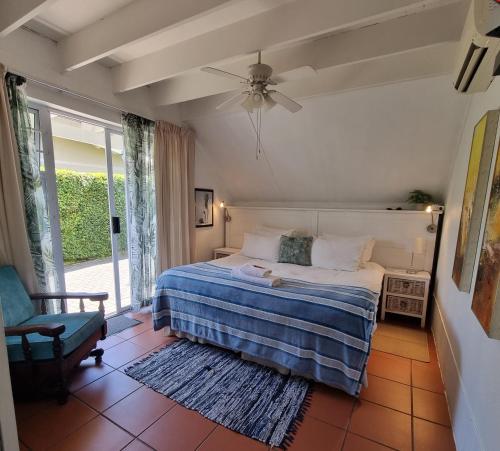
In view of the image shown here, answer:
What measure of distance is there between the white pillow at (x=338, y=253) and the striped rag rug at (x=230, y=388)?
1389 mm

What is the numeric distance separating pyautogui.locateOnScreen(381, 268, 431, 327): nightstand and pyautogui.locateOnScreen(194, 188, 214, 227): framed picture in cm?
263

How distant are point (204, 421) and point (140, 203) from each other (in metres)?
2.34

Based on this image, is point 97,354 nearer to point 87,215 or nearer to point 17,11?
point 87,215

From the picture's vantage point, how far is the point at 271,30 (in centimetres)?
179

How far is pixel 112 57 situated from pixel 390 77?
2614 mm

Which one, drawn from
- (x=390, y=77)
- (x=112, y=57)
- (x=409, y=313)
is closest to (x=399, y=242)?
(x=409, y=313)

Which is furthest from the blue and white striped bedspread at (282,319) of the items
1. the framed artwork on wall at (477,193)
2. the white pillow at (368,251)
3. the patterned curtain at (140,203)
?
the white pillow at (368,251)

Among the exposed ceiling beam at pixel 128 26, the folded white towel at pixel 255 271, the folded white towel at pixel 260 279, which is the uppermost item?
the exposed ceiling beam at pixel 128 26

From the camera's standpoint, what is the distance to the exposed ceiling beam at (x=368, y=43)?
1.74m

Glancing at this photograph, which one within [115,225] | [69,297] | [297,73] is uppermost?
[297,73]

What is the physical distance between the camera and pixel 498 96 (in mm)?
1438

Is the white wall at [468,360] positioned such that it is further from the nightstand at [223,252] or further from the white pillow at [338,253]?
the nightstand at [223,252]

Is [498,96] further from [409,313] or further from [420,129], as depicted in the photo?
[409,313]

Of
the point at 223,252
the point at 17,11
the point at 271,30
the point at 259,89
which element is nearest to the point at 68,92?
the point at 17,11
